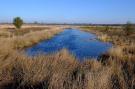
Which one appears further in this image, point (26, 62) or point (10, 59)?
point (10, 59)

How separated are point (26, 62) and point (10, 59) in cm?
136

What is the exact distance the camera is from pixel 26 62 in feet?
28.3

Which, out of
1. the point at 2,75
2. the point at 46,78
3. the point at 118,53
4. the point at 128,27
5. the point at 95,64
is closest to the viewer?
the point at 46,78

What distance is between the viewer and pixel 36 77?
23.8 feet

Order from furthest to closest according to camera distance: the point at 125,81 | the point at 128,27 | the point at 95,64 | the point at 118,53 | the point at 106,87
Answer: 1. the point at 128,27
2. the point at 118,53
3. the point at 95,64
4. the point at 125,81
5. the point at 106,87

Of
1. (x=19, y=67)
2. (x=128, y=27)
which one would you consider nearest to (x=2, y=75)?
(x=19, y=67)

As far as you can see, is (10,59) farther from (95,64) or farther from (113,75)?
(113,75)

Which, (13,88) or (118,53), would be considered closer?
(13,88)

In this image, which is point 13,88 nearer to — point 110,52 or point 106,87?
point 106,87

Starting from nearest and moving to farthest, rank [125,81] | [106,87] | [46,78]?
[106,87], [125,81], [46,78]

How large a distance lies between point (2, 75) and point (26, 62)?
85 centimetres

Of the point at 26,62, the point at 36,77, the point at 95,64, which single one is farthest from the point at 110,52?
the point at 36,77

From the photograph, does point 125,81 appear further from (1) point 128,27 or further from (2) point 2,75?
(1) point 128,27

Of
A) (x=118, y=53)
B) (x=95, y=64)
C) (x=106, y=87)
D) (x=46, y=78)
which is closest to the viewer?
(x=106, y=87)
